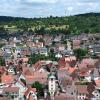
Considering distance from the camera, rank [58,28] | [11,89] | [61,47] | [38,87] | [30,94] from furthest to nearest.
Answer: [58,28]
[61,47]
[38,87]
[11,89]
[30,94]

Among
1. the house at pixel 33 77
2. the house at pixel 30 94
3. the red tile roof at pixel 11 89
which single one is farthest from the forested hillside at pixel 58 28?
the house at pixel 30 94

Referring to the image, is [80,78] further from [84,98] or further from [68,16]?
[68,16]

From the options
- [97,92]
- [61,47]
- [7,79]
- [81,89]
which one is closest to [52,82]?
[81,89]

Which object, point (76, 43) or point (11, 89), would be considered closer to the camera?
point (11, 89)

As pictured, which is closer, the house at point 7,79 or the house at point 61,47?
the house at point 7,79

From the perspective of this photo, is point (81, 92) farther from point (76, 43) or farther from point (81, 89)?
point (76, 43)

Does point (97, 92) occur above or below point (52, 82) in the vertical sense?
below

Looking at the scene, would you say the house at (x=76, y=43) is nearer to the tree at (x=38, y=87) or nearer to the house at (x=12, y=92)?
the tree at (x=38, y=87)

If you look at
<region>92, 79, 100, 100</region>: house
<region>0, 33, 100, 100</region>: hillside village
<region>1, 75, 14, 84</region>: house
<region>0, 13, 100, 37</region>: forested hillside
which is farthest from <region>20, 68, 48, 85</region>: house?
<region>0, 13, 100, 37</region>: forested hillside

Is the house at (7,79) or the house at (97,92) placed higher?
the house at (97,92)

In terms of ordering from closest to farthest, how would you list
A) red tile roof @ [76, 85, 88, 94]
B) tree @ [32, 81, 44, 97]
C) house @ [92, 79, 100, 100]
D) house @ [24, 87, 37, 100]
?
1. house @ [92, 79, 100, 100]
2. house @ [24, 87, 37, 100]
3. red tile roof @ [76, 85, 88, 94]
4. tree @ [32, 81, 44, 97]

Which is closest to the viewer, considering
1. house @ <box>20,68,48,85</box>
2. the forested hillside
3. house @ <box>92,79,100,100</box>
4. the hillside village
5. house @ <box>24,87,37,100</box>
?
house @ <box>92,79,100,100</box>

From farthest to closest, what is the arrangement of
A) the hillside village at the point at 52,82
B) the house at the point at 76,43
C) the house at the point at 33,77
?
the house at the point at 76,43
the house at the point at 33,77
the hillside village at the point at 52,82

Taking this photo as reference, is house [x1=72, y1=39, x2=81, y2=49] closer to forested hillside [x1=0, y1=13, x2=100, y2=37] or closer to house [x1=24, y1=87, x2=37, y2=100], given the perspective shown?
forested hillside [x1=0, y1=13, x2=100, y2=37]
